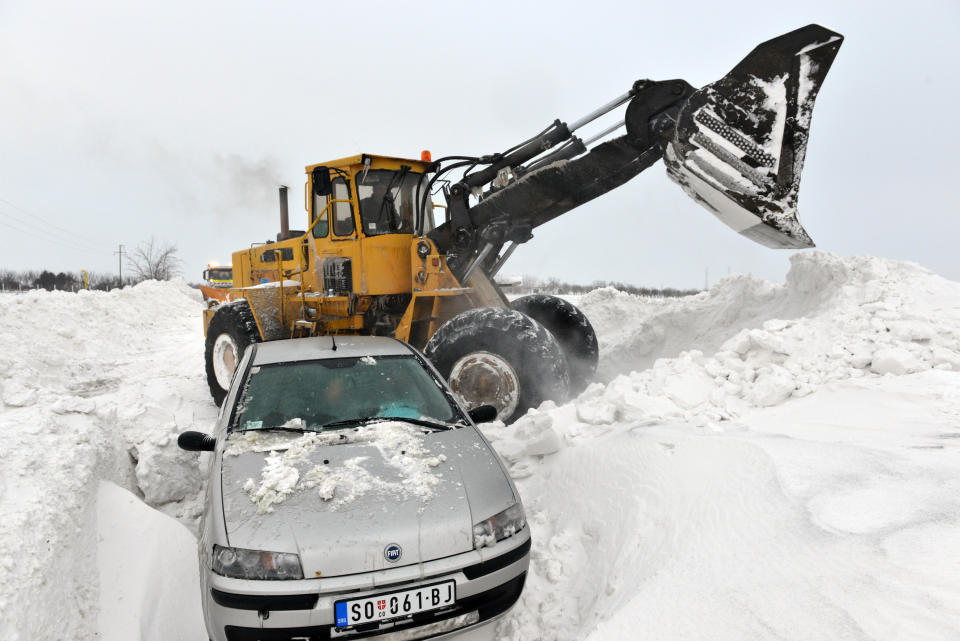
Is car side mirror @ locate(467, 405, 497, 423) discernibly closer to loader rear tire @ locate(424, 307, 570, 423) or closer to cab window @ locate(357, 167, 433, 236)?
loader rear tire @ locate(424, 307, 570, 423)

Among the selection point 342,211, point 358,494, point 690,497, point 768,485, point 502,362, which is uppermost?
point 342,211

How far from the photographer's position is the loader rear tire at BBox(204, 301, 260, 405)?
7.67 metres

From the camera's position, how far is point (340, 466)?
2.93 meters

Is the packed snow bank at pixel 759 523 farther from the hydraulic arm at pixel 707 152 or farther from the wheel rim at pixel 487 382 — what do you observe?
the hydraulic arm at pixel 707 152

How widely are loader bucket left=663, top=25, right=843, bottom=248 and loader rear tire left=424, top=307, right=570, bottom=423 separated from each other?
2.14 meters

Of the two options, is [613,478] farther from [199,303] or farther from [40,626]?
[199,303]

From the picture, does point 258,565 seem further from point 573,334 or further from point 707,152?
point 573,334

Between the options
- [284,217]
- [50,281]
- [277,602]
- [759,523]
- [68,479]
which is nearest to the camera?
[277,602]

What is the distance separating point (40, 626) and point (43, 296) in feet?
42.5

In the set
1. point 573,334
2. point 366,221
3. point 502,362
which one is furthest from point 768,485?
point 366,221

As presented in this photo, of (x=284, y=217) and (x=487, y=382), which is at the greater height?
(x=284, y=217)

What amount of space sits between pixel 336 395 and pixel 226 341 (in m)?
5.03

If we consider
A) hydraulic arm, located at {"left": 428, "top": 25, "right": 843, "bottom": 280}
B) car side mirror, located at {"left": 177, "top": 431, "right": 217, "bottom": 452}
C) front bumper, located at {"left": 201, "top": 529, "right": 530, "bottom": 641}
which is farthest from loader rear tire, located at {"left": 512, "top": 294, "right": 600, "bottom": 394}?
front bumper, located at {"left": 201, "top": 529, "right": 530, "bottom": 641}

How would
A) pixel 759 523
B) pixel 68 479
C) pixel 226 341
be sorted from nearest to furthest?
1. pixel 759 523
2. pixel 68 479
3. pixel 226 341
